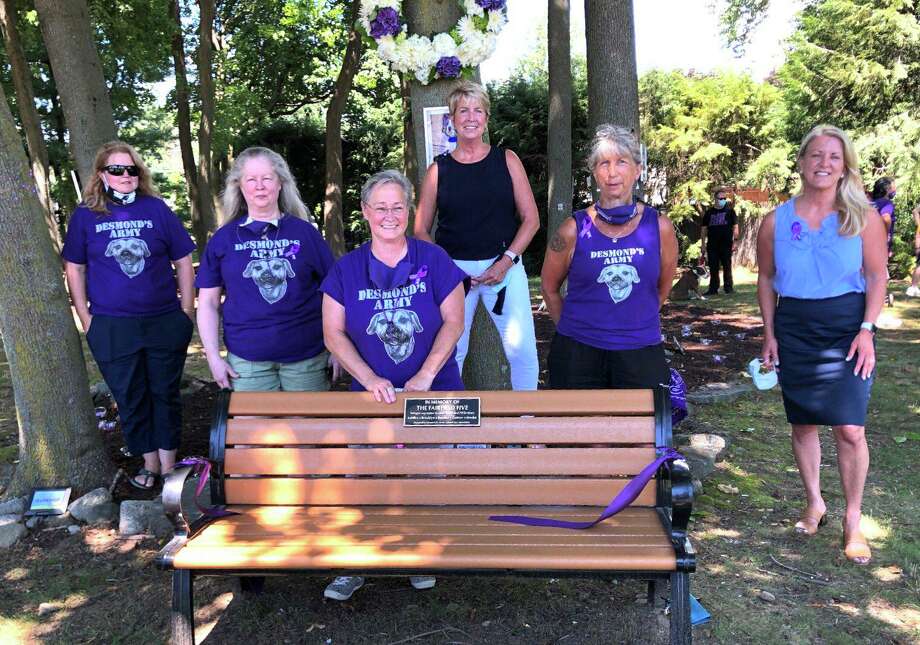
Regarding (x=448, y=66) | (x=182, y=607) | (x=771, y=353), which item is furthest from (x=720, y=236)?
(x=182, y=607)

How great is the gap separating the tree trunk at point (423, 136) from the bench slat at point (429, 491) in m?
1.38

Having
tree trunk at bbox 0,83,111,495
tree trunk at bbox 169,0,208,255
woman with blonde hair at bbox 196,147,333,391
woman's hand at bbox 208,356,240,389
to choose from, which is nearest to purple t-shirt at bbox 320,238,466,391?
woman with blonde hair at bbox 196,147,333,391

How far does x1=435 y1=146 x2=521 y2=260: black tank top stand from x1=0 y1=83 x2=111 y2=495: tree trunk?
7.03 feet

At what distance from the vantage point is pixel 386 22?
407cm

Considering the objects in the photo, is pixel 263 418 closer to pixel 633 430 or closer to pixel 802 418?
pixel 633 430

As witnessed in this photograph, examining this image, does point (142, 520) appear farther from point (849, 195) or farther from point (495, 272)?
point (849, 195)

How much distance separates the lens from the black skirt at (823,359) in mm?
3488

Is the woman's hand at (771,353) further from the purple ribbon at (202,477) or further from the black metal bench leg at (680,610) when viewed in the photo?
the purple ribbon at (202,477)

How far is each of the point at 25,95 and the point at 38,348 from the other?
10.1m

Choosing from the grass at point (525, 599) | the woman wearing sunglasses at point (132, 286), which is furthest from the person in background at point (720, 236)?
the woman wearing sunglasses at point (132, 286)

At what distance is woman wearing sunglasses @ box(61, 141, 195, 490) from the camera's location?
12.8 feet

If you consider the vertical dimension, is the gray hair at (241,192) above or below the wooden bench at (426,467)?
above

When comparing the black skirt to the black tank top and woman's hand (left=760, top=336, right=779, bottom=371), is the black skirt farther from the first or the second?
the black tank top

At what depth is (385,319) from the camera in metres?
3.15
